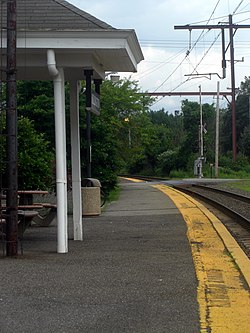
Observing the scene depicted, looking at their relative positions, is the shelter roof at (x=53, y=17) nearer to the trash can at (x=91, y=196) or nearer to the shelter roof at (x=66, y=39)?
the shelter roof at (x=66, y=39)

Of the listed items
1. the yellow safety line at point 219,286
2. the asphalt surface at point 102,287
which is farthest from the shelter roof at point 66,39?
the yellow safety line at point 219,286

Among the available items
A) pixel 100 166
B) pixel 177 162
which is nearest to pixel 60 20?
pixel 100 166

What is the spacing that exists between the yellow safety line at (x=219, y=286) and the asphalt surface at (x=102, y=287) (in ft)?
0.39

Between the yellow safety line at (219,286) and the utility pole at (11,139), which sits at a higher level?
the utility pole at (11,139)

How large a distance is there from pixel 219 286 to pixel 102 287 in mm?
1284

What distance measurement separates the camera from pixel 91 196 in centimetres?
1457

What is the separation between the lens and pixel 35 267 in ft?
24.6

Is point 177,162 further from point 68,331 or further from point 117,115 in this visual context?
point 68,331

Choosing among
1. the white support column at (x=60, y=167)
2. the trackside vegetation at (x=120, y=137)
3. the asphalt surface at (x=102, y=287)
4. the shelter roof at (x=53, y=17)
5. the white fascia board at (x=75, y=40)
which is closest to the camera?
the asphalt surface at (x=102, y=287)

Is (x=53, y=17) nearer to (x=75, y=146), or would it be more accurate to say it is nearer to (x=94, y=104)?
(x=94, y=104)

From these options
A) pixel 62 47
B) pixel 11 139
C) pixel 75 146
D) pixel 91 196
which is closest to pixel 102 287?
pixel 11 139

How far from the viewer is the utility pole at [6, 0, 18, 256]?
8117 millimetres

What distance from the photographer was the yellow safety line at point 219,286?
204 inches

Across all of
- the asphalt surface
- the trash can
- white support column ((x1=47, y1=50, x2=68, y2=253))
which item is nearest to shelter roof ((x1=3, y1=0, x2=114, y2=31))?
white support column ((x1=47, y1=50, x2=68, y2=253))
